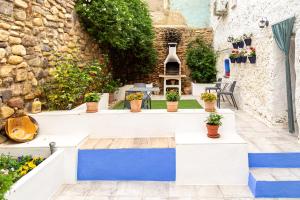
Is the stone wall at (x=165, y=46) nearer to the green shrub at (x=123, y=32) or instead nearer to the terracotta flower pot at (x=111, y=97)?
the green shrub at (x=123, y=32)

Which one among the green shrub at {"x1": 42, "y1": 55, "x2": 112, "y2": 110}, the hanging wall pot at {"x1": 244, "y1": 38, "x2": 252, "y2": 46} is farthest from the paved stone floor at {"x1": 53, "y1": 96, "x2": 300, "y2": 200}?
the hanging wall pot at {"x1": 244, "y1": 38, "x2": 252, "y2": 46}

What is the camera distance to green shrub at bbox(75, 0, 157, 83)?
282 inches

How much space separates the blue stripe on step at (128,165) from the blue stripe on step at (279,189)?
110 centimetres

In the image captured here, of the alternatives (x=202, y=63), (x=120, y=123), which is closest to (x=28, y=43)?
(x=120, y=123)

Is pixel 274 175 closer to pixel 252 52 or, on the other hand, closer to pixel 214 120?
pixel 214 120

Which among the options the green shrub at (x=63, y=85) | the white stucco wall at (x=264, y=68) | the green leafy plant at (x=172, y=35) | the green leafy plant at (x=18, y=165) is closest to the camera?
the green leafy plant at (x=18, y=165)

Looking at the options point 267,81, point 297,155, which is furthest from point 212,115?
point 267,81

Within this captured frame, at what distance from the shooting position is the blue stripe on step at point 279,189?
3.40m

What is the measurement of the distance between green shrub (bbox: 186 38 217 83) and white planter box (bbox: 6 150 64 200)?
820 centimetres

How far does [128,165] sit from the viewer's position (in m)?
3.97

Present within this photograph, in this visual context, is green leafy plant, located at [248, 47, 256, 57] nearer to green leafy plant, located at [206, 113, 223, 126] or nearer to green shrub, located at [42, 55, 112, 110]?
green leafy plant, located at [206, 113, 223, 126]

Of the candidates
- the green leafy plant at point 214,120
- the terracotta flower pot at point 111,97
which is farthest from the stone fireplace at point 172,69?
the green leafy plant at point 214,120

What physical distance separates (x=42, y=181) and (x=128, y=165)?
116 centimetres

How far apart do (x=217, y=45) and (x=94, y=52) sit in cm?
525
